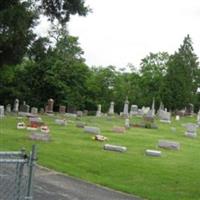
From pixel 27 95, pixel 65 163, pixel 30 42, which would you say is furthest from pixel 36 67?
pixel 65 163

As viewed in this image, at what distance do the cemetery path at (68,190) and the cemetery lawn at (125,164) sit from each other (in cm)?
42

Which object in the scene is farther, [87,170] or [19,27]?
[19,27]

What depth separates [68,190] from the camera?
1234 centimetres

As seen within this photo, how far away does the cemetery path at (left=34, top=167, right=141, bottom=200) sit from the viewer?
11.7 metres

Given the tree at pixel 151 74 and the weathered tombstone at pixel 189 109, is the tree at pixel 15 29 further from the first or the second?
the tree at pixel 151 74

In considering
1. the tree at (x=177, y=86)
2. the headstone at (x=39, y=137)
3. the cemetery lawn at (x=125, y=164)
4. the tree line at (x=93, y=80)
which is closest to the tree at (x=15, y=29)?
the cemetery lawn at (x=125, y=164)

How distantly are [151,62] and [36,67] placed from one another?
67.6 ft

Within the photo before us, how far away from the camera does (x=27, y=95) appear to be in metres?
64.6

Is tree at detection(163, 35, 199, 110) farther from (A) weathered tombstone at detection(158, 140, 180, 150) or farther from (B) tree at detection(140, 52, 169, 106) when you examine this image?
(A) weathered tombstone at detection(158, 140, 180, 150)

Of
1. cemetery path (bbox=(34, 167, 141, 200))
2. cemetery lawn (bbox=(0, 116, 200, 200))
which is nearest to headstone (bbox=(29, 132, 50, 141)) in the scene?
cemetery lawn (bbox=(0, 116, 200, 200))

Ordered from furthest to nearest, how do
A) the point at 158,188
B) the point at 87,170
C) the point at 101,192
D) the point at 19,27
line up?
the point at 19,27 < the point at 87,170 < the point at 158,188 < the point at 101,192

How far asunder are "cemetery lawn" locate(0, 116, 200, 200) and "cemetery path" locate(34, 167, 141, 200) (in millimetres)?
423

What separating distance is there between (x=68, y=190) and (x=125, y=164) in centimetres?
451

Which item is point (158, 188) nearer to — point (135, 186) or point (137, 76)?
point (135, 186)
